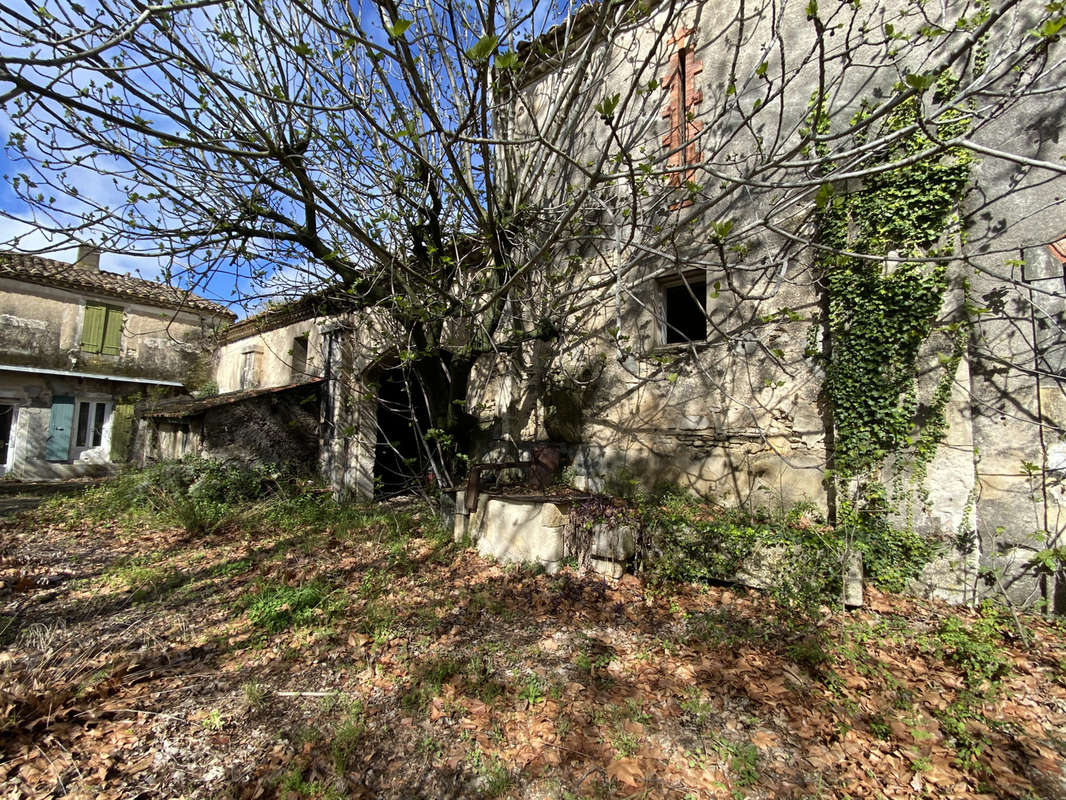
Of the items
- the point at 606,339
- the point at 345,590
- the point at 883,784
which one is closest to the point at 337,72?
the point at 606,339

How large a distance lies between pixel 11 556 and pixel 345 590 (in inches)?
175

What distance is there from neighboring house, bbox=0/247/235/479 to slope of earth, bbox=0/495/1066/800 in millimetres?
9996

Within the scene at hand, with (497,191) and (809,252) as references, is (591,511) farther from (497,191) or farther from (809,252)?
(497,191)

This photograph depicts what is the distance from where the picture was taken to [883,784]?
2.46 meters

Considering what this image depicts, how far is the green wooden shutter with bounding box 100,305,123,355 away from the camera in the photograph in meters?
13.9

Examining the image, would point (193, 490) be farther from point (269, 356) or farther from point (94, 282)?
point (94, 282)

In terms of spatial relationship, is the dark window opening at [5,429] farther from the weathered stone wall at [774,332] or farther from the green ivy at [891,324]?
the green ivy at [891,324]

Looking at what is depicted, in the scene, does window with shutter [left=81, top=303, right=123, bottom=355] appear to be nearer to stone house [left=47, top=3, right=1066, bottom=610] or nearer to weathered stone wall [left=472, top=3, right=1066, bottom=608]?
stone house [left=47, top=3, right=1066, bottom=610]

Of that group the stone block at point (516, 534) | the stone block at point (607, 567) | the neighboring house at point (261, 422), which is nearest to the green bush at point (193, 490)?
the neighboring house at point (261, 422)

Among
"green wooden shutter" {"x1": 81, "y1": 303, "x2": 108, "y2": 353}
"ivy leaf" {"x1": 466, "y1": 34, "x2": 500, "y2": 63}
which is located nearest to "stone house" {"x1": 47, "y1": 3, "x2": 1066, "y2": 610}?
"ivy leaf" {"x1": 466, "y1": 34, "x2": 500, "y2": 63}

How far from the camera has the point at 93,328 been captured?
44.9ft

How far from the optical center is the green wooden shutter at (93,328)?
1353cm

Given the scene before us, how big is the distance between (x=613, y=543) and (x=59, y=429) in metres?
16.1

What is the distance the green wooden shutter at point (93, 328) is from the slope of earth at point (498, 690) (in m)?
11.8
